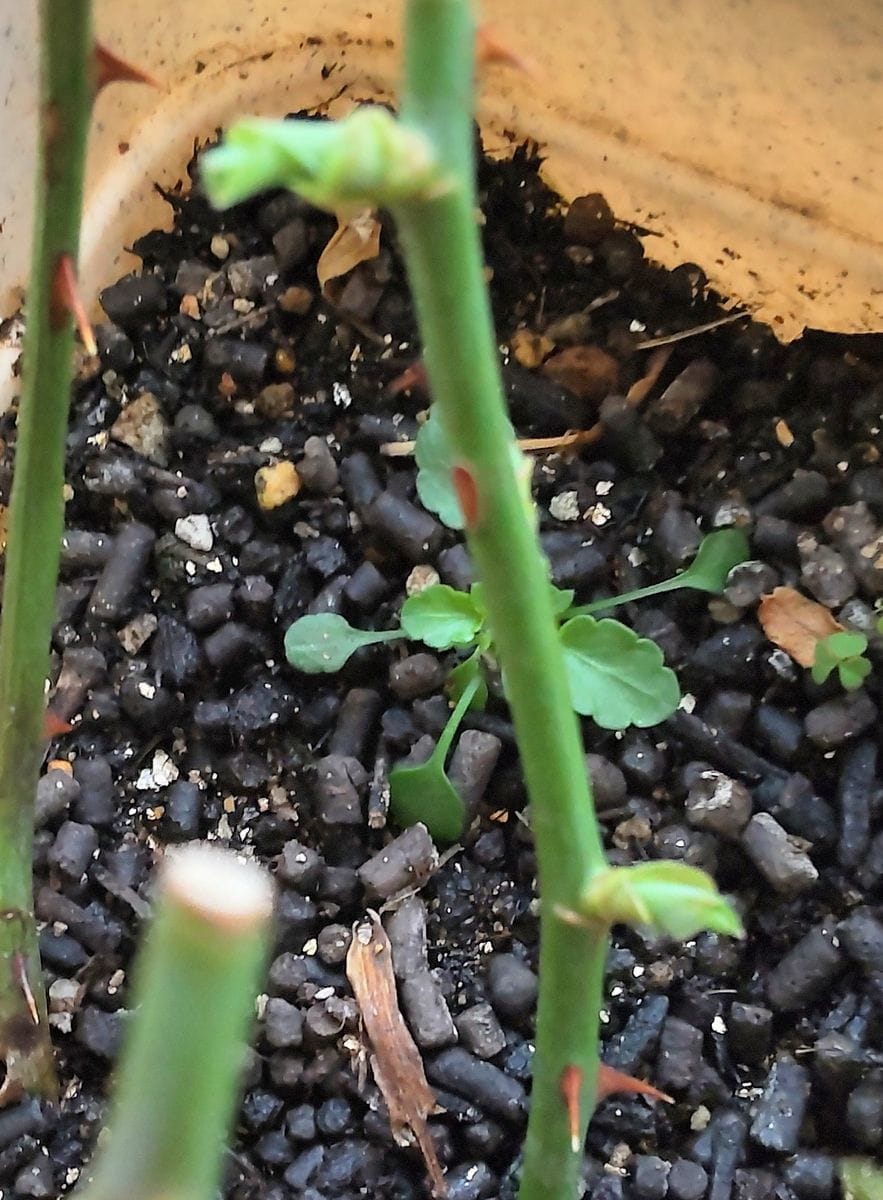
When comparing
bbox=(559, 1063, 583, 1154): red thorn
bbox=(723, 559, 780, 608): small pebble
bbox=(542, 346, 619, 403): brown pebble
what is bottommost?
bbox=(559, 1063, 583, 1154): red thorn

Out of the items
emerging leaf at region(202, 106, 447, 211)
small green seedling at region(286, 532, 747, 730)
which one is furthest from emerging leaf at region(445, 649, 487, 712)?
emerging leaf at region(202, 106, 447, 211)

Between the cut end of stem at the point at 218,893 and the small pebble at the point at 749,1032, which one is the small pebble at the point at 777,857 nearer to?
the small pebble at the point at 749,1032

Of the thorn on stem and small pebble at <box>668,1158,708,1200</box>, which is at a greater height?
the thorn on stem

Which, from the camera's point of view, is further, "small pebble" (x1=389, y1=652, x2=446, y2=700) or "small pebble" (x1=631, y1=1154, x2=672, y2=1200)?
"small pebble" (x1=389, y1=652, x2=446, y2=700)

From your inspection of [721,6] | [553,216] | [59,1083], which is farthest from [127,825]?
[721,6]

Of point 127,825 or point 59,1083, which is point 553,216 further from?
point 59,1083

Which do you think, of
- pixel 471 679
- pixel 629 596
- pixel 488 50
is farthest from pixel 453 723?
pixel 488 50

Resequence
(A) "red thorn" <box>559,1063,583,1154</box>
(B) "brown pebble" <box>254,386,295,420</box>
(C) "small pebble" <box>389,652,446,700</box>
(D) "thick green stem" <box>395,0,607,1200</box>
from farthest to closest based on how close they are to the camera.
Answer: (B) "brown pebble" <box>254,386,295,420</box>
(C) "small pebble" <box>389,652,446,700</box>
(A) "red thorn" <box>559,1063,583,1154</box>
(D) "thick green stem" <box>395,0,607,1200</box>

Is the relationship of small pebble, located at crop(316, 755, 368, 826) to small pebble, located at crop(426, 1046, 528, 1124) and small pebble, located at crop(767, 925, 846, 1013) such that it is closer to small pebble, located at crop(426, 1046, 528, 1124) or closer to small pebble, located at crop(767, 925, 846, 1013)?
small pebble, located at crop(426, 1046, 528, 1124)
